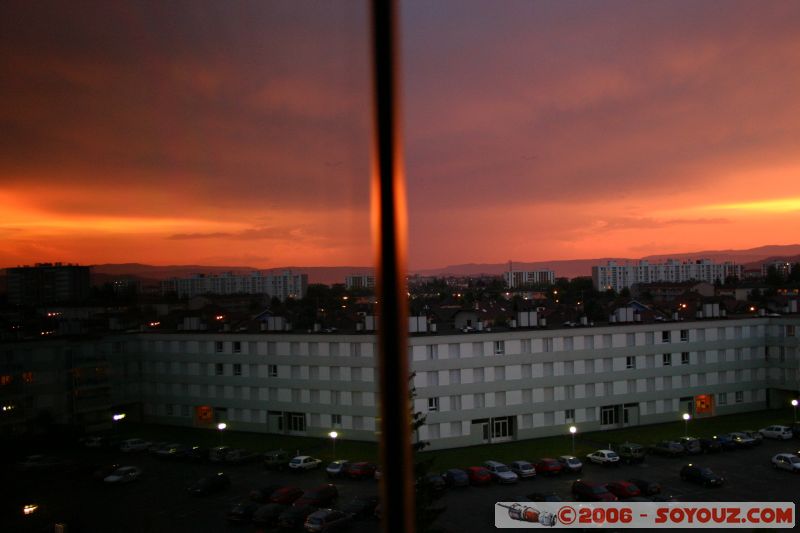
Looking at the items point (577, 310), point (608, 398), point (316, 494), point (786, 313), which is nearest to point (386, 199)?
point (316, 494)

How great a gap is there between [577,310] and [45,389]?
1045 cm

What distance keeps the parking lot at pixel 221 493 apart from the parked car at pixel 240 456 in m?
0.09

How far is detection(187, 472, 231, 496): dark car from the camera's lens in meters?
5.91

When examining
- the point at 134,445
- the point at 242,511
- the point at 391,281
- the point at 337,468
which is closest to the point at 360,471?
the point at 337,468

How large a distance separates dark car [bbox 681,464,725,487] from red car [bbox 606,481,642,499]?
2.81ft

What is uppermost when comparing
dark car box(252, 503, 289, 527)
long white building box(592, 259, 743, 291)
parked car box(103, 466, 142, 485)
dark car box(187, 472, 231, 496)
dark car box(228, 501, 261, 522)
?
long white building box(592, 259, 743, 291)

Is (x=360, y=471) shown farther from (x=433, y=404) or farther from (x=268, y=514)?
(x=433, y=404)

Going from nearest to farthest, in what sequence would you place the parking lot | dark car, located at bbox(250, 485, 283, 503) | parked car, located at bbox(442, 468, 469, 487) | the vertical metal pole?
the vertical metal pole → the parking lot → dark car, located at bbox(250, 485, 283, 503) → parked car, located at bbox(442, 468, 469, 487)

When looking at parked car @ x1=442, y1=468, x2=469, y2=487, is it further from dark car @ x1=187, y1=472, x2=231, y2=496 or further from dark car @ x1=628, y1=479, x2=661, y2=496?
dark car @ x1=187, y1=472, x2=231, y2=496

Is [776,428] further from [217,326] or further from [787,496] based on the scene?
[217,326]

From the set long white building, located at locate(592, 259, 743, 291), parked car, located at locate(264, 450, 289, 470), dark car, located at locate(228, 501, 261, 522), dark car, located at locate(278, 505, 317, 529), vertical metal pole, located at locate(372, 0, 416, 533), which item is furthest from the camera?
long white building, located at locate(592, 259, 743, 291)

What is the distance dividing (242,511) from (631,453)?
534cm

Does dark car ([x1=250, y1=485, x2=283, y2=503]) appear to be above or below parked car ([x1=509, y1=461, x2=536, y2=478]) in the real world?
above

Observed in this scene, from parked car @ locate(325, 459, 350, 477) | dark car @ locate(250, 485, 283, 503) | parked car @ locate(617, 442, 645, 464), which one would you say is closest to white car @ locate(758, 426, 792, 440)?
parked car @ locate(617, 442, 645, 464)
